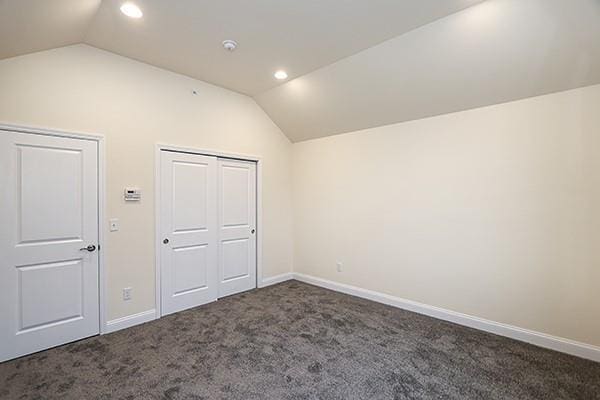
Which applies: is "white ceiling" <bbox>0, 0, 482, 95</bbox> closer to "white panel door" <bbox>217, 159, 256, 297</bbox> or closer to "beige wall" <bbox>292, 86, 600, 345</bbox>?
"beige wall" <bbox>292, 86, 600, 345</bbox>

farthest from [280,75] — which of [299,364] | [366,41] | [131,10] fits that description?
[299,364]

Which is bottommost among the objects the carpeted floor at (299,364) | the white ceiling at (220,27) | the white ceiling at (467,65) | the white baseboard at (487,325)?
the carpeted floor at (299,364)

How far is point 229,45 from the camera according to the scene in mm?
2854

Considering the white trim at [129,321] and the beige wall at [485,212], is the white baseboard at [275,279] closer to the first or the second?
the beige wall at [485,212]

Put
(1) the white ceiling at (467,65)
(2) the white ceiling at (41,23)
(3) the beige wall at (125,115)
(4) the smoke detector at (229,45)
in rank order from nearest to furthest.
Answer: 1. (2) the white ceiling at (41,23)
2. (1) the white ceiling at (467,65)
3. (3) the beige wall at (125,115)
4. (4) the smoke detector at (229,45)

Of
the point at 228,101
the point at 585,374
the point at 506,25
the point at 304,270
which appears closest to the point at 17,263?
the point at 228,101

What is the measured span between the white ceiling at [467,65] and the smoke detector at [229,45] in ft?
3.42

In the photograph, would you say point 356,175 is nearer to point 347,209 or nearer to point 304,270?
point 347,209

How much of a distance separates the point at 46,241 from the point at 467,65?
14.6ft

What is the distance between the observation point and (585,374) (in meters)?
2.26

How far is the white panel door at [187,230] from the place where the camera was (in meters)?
3.48

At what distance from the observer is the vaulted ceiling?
7.22 feet

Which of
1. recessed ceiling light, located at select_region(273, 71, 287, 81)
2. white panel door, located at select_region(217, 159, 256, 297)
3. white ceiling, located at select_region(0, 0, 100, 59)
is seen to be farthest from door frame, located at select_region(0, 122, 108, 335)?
recessed ceiling light, located at select_region(273, 71, 287, 81)

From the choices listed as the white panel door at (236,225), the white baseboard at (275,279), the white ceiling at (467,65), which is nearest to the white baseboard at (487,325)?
the white baseboard at (275,279)
